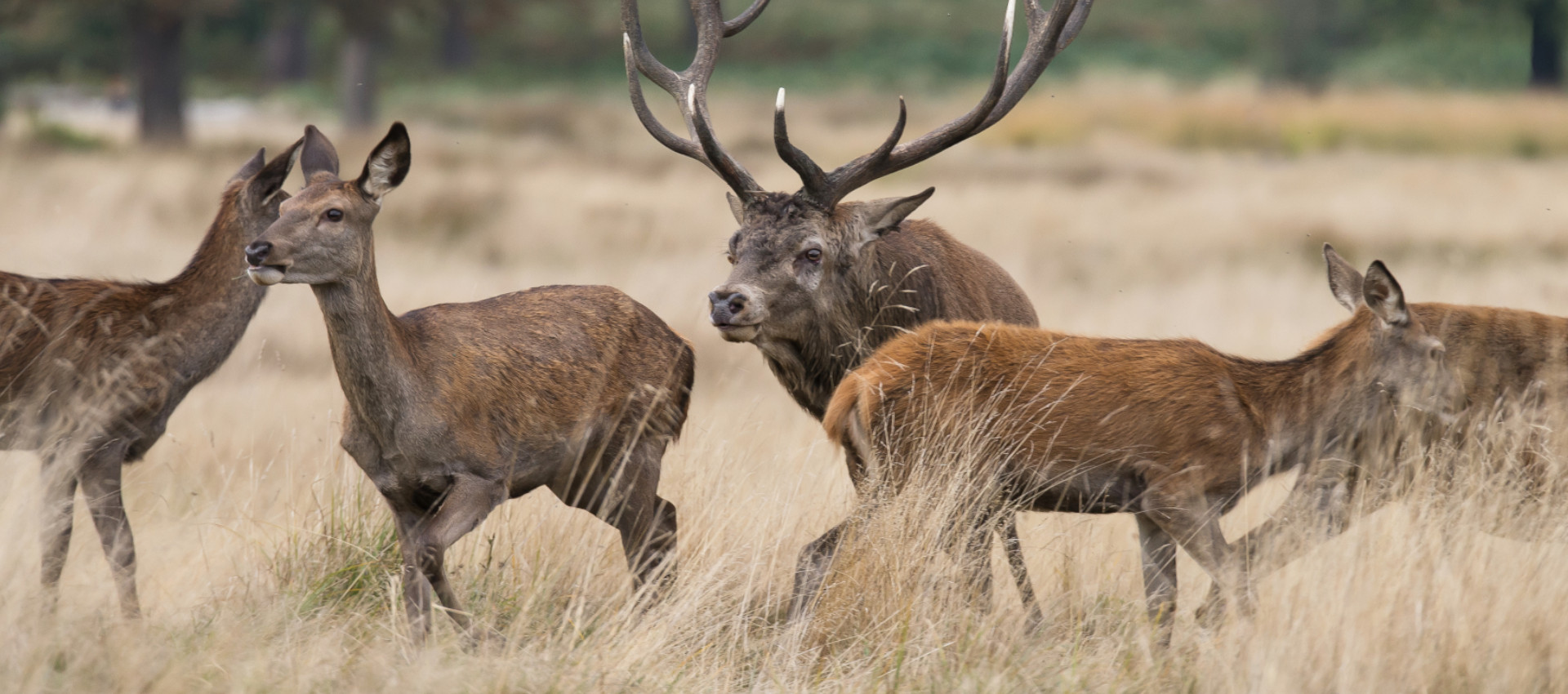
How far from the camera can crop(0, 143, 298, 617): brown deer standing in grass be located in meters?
5.23

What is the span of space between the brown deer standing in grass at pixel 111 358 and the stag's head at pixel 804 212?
1.69 m

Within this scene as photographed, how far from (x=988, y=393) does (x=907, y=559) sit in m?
0.60

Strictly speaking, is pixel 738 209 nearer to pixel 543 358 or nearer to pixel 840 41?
pixel 543 358

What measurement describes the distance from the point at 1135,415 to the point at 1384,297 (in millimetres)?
950

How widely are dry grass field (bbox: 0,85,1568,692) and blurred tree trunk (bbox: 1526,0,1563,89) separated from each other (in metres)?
19.4

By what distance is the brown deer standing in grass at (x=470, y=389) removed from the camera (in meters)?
4.55

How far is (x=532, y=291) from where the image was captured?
18.1 feet

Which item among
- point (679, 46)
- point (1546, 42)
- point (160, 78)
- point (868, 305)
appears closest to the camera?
point (868, 305)

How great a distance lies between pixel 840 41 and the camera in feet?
168

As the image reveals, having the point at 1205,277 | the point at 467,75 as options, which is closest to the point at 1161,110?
the point at 1205,277

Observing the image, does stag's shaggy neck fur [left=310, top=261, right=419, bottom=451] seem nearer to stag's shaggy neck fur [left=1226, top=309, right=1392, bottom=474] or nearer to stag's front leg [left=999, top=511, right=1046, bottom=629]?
stag's front leg [left=999, top=511, right=1046, bottom=629]

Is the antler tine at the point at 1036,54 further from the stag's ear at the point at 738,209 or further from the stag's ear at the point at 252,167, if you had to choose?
the stag's ear at the point at 252,167

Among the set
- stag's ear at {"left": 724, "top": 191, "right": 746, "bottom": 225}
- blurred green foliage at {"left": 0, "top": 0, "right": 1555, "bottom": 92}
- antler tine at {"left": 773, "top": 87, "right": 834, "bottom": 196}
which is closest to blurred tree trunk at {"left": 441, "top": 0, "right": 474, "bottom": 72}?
blurred green foliage at {"left": 0, "top": 0, "right": 1555, "bottom": 92}

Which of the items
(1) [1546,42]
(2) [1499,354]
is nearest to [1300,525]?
(2) [1499,354]
